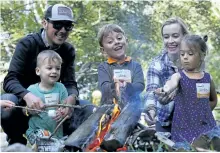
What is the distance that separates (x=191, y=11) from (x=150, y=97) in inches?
120

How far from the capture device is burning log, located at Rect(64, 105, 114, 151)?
2.70 meters

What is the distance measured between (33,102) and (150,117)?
2.59 ft

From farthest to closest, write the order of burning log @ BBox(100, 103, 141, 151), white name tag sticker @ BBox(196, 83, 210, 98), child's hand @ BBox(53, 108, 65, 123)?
child's hand @ BBox(53, 108, 65, 123) < white name tag sticker @ BBox(196, 83, 210, 98) < burning log @ BBox(100, 103, 141, 151)

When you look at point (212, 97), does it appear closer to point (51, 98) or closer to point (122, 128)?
point (122, 128)

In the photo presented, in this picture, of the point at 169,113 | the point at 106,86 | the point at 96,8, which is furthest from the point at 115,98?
the point at 96,8

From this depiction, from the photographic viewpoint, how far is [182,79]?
115 inches

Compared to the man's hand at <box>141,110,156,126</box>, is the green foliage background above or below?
above

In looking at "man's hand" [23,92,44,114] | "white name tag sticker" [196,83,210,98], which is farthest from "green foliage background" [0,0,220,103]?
"white name tag sticker" [196,83,210,98]

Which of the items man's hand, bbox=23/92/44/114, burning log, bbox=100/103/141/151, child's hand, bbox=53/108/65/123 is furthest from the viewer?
child's hand, bbox=53/108/65/123

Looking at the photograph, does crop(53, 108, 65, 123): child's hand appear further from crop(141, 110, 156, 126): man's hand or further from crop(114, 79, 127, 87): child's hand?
crop(141, 110, 156, 126): man's hand

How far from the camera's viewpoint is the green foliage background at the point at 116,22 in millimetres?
6008

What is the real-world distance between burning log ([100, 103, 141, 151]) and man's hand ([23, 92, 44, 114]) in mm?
541

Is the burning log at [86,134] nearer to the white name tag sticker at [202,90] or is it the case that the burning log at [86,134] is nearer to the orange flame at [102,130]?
the orange flame at [102,130]

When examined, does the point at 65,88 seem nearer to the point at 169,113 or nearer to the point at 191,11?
the point at 169,113
